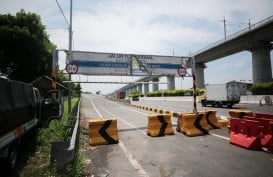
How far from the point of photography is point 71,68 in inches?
589

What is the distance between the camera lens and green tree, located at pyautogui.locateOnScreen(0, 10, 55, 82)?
81.3 feet

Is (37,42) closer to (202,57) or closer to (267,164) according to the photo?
(267,164)

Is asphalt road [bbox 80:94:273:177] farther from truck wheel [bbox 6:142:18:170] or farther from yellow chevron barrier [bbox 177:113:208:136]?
truck wheel [bbox 6:142:18:170]

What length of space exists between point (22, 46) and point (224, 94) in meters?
23.1

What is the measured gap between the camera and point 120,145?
32.7 feet

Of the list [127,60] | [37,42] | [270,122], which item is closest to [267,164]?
[270,122]

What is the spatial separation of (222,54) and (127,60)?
40.7 m

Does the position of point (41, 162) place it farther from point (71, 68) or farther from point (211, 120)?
point (211, 120)

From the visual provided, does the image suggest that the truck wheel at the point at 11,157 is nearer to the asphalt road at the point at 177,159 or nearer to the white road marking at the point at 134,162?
the asphalt road at the point at 177,159

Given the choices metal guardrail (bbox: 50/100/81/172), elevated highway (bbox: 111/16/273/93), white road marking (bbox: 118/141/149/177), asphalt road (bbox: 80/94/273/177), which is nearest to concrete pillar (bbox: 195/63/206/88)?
→ elevated highway (bbox: 111/16/273/93)

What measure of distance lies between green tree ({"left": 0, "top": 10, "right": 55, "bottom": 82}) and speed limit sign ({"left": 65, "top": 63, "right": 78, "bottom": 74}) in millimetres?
12700

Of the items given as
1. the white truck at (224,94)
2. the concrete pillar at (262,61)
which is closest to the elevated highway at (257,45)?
the concrete pillar at (262,61)

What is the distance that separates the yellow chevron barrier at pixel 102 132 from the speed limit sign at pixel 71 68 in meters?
5.46

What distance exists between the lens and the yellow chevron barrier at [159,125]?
11.5 meters
